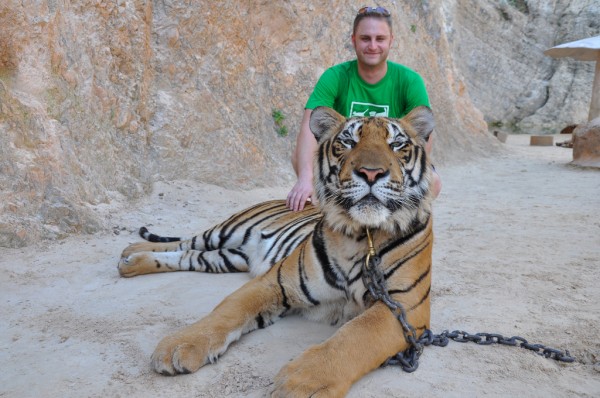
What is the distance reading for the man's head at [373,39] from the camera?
337 cm

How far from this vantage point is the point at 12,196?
3.37 meters

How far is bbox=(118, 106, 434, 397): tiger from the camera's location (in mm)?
1822

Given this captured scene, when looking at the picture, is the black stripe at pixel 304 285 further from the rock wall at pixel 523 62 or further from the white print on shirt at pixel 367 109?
the rock wall at pixel 523 62

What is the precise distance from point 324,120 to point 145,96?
125 inches

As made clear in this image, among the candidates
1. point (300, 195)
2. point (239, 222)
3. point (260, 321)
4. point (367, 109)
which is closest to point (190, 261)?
point (239, 222)

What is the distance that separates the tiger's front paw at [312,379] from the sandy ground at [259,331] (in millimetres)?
108

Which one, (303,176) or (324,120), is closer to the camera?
(324,120)

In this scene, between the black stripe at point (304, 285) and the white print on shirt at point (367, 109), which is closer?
the black stripe at point (304, 285)

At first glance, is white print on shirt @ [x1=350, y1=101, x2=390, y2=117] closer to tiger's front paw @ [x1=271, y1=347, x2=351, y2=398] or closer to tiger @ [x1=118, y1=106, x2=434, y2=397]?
tiger @ [x1=118, y1=106, x2=434, y2=397]

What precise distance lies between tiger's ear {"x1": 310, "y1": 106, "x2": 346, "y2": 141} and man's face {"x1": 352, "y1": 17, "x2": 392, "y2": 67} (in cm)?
108

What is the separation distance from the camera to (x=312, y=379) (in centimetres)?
169

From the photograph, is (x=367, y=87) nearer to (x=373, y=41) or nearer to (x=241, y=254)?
(x=373, y=41)

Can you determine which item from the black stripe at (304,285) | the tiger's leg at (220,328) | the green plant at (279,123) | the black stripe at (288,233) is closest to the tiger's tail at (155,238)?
the black stripe at (288,233)

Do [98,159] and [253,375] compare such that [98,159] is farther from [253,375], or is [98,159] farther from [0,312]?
[253,375]
